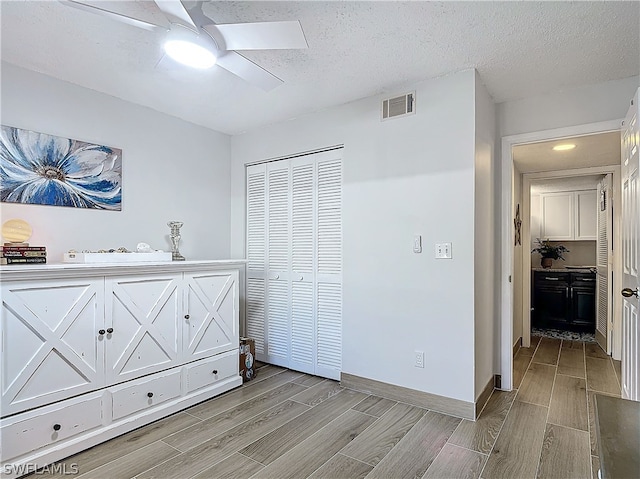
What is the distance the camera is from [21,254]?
225 cm

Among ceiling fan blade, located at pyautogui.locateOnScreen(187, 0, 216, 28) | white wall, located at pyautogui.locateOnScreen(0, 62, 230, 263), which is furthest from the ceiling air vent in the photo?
white wall, located at pyautogui.locateOnScreen(0, 62, 230, 263)

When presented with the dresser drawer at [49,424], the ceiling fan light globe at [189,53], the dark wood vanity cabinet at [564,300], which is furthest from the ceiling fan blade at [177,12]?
the dark wood vanity cabinet at [564,300]

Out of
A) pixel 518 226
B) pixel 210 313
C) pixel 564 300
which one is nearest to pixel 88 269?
pixel 210 313

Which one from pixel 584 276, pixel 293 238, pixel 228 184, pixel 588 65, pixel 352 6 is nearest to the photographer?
pixel 352 6

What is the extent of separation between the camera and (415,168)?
2.80 meters

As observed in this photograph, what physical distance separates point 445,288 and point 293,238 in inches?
59.8

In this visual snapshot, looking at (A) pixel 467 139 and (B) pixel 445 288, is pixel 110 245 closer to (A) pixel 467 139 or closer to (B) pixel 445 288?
(B) pixel 445 288

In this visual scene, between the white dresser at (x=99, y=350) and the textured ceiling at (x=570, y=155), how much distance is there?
3175mm

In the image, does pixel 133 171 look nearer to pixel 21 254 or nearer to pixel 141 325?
pixel 21 254

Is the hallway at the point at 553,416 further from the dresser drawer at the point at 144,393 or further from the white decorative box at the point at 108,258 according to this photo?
the white decorative box at the point at 108,258

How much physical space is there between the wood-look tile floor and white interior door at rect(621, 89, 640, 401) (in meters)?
0.48

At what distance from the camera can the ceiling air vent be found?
2820 millimetres

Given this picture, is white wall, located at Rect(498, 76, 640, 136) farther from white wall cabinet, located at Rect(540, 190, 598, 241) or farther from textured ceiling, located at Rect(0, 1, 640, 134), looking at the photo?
white wall cabinet, located at Rect(540, 190, 598, 241)

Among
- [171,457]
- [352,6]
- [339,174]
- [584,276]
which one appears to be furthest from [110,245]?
[584,276]
